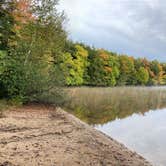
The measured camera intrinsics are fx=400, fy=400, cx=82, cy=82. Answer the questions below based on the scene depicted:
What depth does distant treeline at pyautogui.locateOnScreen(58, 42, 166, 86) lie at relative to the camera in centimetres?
5828

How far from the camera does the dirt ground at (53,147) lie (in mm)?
9305

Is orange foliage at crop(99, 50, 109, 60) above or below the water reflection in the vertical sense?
above

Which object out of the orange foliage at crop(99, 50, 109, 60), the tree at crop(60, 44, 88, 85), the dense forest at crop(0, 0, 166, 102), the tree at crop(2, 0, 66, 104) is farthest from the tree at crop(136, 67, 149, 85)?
the tree at crop(2, 0, 66, 104)

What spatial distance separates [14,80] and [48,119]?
4637mm

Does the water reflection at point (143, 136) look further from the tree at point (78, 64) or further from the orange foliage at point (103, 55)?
the orange foliage at point (103, 55)

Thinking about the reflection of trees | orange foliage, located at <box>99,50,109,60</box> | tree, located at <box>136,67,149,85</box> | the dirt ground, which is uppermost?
orange foliage, located at <box>99,50,109,60</box>

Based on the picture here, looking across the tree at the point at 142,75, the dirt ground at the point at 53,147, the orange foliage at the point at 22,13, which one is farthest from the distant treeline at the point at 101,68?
the dirt ground at the point at 53,147

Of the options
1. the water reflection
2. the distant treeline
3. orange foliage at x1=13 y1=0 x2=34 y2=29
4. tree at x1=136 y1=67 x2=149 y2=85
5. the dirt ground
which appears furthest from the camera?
tree at x1=136 y1=67 x2=149 y2=85

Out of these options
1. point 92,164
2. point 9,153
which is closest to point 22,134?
point 9,153

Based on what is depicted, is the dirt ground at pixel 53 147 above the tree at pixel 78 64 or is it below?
below

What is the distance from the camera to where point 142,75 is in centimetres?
8481

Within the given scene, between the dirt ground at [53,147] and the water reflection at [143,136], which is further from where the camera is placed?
the water reflection at [143,136]

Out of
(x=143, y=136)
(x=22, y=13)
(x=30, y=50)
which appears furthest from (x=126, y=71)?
(x=143, y=136)

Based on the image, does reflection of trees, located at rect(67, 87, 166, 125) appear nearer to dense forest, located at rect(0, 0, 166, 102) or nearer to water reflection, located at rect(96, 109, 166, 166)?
water reflection, located at rect(96, 109, 166, 166)
